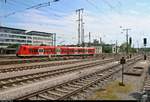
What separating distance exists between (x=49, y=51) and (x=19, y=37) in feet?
308

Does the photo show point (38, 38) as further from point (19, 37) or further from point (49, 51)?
point (49, 51)

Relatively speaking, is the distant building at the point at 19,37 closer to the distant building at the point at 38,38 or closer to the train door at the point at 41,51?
the distant building at the point at 38,38

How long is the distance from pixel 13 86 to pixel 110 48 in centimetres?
13179

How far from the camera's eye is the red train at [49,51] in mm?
46944

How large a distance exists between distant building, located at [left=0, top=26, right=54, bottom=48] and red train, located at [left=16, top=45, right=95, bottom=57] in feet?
219

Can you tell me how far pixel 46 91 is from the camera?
1429cm

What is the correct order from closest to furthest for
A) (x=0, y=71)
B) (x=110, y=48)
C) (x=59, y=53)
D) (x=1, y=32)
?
(x=0, y=71) < (x=59, y=53) < (x=1, y=32) < (x=110, y=48)

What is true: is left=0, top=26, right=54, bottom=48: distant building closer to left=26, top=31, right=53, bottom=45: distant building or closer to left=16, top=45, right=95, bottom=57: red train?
left=26, top=31, right=53, bottom=45: distant building

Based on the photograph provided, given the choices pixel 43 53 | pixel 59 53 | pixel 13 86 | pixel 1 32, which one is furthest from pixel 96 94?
pixel 1 32

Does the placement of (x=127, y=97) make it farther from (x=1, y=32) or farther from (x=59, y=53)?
(x=1, y=32)

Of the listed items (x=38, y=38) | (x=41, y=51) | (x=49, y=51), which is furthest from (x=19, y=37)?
(x=41, y=51)

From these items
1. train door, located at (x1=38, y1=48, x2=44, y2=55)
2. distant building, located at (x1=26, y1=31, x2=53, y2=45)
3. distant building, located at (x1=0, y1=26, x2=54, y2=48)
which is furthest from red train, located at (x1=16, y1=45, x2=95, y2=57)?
distant building, located at (x1=26, y1=31, x2=53, y2=45)

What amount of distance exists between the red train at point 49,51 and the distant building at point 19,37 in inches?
2630

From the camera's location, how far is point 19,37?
144375 millimetres
